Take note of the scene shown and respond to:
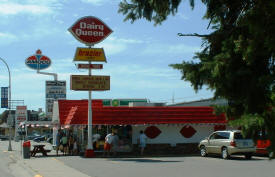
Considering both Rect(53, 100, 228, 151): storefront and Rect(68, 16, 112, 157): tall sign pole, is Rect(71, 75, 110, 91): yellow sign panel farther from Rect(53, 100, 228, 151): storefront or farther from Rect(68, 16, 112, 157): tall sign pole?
Rect(53, 100, 228, 151): storefront

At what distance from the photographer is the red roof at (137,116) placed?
27234mm

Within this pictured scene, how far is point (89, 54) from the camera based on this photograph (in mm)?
26203

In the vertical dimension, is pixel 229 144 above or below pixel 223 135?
below

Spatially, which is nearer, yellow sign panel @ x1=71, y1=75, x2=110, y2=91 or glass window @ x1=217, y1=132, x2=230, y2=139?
glass window @ x1=217, y1=132, x2=230, y2=139

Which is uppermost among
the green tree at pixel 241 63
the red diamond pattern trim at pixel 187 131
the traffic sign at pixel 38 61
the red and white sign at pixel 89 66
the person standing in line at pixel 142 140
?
the traffic sign at pixel 38 61

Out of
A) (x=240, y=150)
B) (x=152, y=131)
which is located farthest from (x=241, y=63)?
(x=152, y=131)

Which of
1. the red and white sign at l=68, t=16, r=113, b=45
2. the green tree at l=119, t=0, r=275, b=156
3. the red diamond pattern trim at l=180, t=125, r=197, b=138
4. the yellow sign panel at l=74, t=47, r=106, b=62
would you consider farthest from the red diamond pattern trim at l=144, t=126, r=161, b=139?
the green tree at l=119, t=0, r=275, b=156

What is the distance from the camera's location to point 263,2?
17.5 ft

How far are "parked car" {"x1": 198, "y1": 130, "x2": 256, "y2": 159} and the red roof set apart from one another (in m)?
2.77

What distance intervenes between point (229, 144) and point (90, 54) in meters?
9.80

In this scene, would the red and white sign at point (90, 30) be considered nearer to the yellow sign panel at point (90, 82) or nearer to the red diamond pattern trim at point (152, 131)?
the yellow sign panel at point (90, 82)

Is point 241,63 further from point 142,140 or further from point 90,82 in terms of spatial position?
point 142,140

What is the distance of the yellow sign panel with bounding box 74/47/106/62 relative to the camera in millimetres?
25953

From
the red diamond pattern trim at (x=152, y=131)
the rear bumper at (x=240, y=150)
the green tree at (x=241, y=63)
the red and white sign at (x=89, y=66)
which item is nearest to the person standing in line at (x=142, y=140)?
the red diamond pattern trim at (x=152, y=131)
